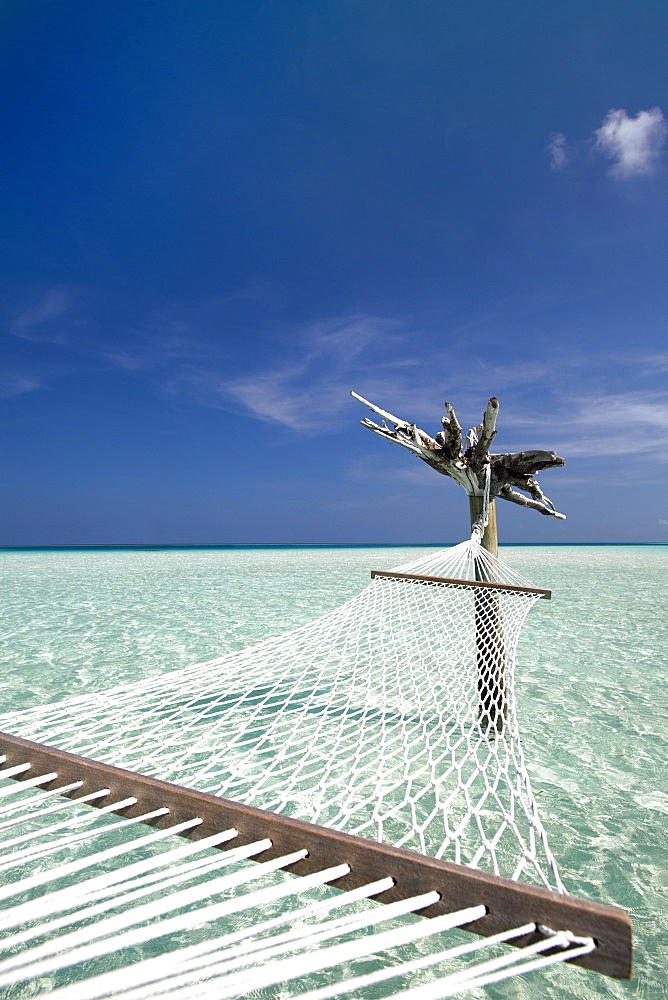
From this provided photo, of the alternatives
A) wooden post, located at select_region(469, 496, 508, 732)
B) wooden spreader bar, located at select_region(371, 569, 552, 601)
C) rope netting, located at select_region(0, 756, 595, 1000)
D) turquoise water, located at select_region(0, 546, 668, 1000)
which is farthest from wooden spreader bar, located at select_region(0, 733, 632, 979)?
wooden spreader bar, located at select_region(371, 569, 552, 601)

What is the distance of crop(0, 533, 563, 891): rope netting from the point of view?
1516 mm

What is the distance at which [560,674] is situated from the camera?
167 inches

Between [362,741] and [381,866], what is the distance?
3.37 ft

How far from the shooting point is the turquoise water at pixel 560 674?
1804 mm

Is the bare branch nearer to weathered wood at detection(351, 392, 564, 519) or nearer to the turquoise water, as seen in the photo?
weathered wood at detection(351, 392, 564, 519)

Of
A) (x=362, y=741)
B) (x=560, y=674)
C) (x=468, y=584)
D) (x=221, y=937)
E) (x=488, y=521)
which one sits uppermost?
(x=488, y=521)

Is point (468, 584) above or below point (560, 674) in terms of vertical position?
above

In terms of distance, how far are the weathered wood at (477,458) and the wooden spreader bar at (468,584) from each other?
695 mm

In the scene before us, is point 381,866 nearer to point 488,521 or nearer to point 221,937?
point 221,937

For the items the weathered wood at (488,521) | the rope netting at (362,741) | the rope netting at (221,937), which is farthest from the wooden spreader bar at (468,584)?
the rope netting at (221,937)

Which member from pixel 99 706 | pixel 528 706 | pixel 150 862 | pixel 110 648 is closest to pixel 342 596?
pixel 110 648

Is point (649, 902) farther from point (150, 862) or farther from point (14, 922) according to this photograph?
point (14, 922)

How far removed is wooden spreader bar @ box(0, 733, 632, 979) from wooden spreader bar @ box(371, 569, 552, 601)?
7.32 ft

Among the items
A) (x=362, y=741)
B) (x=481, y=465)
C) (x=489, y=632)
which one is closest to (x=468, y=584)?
(x=489, y=632)
